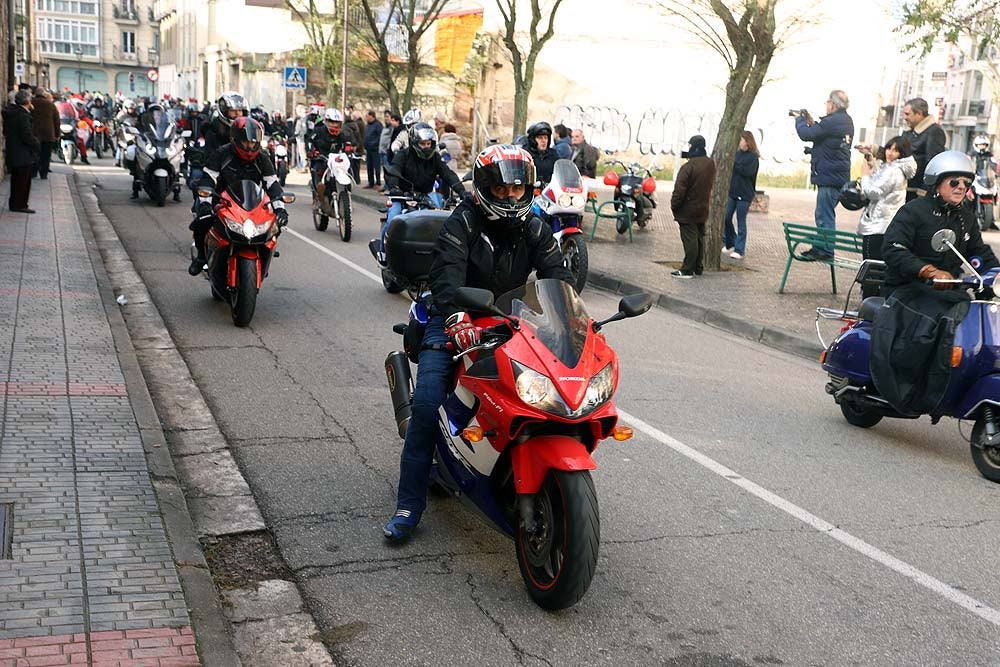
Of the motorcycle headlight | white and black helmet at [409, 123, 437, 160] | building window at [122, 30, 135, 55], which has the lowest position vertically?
the motorcycle headlight

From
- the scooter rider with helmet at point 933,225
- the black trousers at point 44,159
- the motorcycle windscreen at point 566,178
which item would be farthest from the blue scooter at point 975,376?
the black trousers at point 44,159

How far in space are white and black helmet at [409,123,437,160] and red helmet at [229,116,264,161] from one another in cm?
252

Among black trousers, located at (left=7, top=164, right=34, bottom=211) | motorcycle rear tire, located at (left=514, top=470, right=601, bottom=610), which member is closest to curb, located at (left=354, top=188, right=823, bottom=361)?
motorcycle rear tire, located at (left=514, top=470, right=601, bottom=610)

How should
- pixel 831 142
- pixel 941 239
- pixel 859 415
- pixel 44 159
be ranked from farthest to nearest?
pixel 44 159 → pixel 831 142 → pixel 859 415 → pixel 941 239

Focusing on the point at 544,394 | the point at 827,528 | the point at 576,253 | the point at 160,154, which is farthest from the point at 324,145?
the point at 544,394

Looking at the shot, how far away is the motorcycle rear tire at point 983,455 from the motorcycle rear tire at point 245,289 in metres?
5.86

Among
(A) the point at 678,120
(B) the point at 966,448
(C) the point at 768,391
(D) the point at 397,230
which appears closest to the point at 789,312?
(C) the point at 768,391

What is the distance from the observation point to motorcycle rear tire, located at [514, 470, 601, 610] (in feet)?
13.4

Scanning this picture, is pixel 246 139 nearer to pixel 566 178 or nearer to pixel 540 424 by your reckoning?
pixel 566 178

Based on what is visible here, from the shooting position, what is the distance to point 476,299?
4.30m

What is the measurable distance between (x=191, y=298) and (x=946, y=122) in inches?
2393

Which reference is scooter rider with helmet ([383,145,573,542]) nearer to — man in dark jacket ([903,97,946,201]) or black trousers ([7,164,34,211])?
man in dark jacket ([903,97,946,201])

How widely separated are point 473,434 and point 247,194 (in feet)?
19.6

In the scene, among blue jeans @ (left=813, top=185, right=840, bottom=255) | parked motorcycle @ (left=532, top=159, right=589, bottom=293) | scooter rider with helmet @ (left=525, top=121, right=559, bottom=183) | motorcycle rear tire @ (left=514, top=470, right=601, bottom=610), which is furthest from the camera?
blue jeans @ (left=813, top=185, right=840, bottom=255)
